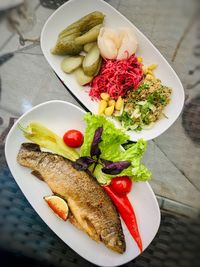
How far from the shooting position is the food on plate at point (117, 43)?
→ 1570mm

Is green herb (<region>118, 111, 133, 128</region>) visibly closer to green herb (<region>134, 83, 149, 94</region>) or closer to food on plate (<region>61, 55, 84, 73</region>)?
green herb (<region>134, 83, 149, 94</region>)

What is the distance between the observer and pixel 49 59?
1.61 m

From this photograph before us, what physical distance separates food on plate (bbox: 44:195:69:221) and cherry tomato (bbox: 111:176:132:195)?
182 millimetres

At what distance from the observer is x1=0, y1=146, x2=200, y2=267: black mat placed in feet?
4.41

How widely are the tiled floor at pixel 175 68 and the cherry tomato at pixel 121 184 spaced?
0.13 meters

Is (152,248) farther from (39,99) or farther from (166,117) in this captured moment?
(39,99)

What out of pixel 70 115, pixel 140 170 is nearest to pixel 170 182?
pixel 140 170

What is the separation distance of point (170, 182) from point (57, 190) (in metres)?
0.41

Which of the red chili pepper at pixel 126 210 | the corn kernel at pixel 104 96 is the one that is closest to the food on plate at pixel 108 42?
the corn kernel at pixel 104 96

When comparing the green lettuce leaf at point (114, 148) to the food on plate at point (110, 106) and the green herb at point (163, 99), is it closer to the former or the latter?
the food on plate at point (110, 106)

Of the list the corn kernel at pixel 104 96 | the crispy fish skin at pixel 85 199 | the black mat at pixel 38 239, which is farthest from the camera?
the corn kernel at pixel 104 96

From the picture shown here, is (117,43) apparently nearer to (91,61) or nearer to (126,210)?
(91,61)

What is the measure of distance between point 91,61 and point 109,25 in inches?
7.3

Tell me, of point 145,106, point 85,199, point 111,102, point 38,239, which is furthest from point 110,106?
point 38,239
